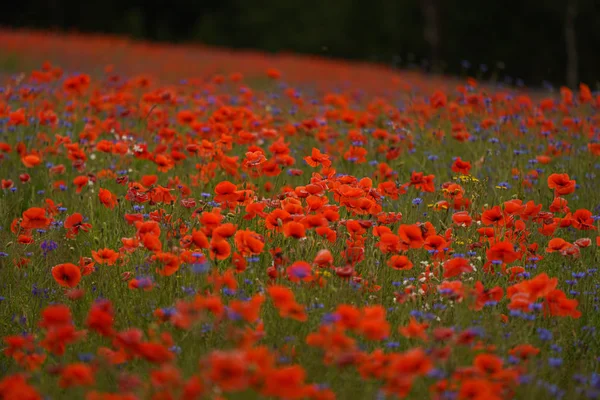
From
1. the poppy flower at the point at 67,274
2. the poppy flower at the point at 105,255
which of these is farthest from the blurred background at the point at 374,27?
the poppy flower at the point at 67,274

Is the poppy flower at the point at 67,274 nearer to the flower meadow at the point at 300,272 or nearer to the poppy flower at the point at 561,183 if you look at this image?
the flower meadow at the point at 300,272

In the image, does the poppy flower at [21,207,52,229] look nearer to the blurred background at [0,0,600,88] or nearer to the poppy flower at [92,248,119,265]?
the poppy flower at [92,248,119,265]

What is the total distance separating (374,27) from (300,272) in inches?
822

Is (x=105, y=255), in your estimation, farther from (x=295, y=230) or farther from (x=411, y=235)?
(x=411, y=235)

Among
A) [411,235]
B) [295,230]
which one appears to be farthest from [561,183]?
[295,230]

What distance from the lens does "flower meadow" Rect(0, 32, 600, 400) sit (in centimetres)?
186

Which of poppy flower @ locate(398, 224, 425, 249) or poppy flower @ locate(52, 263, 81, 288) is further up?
poppy flower @ locate(398, 224, 425, 249)

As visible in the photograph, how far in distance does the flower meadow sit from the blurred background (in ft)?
45.7

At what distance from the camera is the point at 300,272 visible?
2.20 meters

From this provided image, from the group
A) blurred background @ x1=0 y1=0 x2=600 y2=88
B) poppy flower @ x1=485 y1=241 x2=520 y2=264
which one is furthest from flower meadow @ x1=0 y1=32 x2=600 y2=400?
blurred background @ x1=0 y1=0 x2=600 y2=88

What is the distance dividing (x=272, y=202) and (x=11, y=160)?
221 cm

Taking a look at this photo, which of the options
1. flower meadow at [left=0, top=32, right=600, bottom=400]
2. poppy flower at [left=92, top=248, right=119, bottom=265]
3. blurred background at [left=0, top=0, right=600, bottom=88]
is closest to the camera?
flower meadow at [left=0, top=32, right=600, bottom=400]

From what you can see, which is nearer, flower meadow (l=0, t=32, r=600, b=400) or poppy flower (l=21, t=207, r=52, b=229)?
flower meadow (l=0, t=32, r=600, b=400)

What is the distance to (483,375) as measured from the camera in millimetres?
1904
